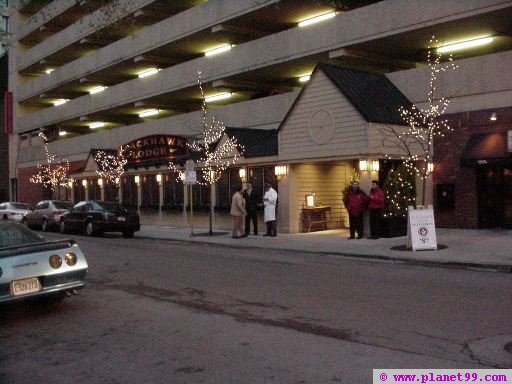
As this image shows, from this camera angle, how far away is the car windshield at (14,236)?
8.62 meters

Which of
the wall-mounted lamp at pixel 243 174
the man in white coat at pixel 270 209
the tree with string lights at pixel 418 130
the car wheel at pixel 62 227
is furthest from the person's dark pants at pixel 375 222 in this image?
the car wheel at pixel 62 227

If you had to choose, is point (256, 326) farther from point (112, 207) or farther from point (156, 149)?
point (156, 149)

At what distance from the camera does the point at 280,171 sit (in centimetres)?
2172

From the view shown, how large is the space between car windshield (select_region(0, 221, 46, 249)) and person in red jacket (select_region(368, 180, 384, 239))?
1134cm

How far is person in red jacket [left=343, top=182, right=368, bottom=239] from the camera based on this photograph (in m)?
18.5


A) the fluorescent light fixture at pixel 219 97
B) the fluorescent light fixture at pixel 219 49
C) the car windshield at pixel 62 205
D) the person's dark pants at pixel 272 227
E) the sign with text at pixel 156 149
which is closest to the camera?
the person's dark pants at pixel 272 227

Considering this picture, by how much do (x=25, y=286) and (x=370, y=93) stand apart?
15.0 m

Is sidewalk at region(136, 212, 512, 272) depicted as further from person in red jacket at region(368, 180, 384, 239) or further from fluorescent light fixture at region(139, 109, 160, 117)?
fluorescent light fixture at region(139, 109, 160, 117)

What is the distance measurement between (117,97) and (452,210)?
78.1 ft

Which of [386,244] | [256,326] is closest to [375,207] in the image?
[386,244]

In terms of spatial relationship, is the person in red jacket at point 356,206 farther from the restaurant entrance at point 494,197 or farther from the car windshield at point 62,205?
the car windshield at point 62,205

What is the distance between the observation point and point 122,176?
3178 centimetres

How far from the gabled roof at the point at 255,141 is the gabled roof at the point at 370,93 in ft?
12.1

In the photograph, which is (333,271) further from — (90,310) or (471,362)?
(471,362)
